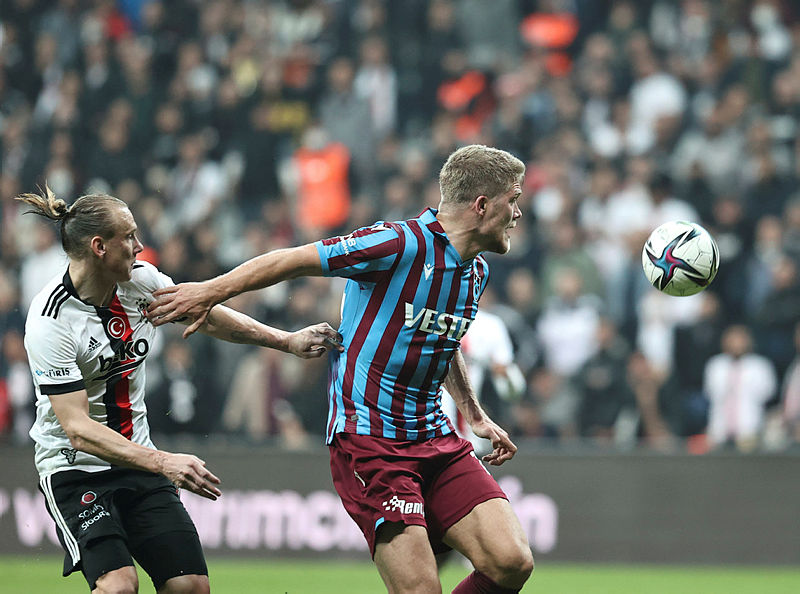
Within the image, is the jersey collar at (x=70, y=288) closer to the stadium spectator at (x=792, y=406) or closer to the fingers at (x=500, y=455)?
the fingers at (x=500, y=455)

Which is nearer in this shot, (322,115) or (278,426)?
(278,426)

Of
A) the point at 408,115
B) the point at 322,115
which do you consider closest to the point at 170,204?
the point at 322,115

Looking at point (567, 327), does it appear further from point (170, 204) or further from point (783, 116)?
point (170, 204)

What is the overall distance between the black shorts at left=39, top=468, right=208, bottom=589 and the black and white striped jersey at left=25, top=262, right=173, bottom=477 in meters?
0.08

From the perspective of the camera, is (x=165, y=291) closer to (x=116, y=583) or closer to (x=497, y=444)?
(x=116, y=583)

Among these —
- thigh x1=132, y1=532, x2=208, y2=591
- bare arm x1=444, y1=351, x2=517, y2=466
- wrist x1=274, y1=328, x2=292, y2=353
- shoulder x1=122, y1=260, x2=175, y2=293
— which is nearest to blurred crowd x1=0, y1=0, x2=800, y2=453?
bare arm x1=444, y1=351, x2=517, y2=466

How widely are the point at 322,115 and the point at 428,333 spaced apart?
9339 millimetres

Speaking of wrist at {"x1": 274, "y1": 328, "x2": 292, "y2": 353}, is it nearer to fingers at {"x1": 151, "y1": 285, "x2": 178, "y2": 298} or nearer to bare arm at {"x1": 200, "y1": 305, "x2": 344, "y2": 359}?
bare arm at {"x1": 200, "y1": 305, "x2": 344, "y2": 359}

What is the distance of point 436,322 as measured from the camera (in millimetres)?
5586

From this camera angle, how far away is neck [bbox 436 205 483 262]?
5.59 m

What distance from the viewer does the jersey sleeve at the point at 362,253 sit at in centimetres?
527

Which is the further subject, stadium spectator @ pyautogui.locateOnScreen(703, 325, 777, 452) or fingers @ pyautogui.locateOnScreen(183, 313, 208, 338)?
stadium spectator @ pyautogui.locateOnScreen(703, 325, 777, 452)

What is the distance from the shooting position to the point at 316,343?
5.73 meters

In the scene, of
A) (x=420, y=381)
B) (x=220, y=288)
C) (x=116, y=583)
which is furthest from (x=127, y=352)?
(x=420, y=381)
